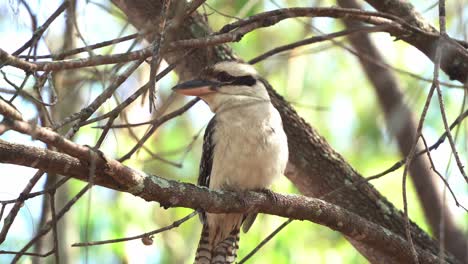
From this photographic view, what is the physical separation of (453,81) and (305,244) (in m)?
1.89

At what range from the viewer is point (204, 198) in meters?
2.57

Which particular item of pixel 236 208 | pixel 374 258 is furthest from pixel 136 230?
pixel 236 208

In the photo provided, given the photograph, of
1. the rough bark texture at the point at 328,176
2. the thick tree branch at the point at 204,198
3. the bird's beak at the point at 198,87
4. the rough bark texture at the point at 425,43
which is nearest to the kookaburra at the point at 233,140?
the bird's beak at the point at 198,87

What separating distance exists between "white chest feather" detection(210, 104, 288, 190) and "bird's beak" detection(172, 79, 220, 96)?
0.16 meters

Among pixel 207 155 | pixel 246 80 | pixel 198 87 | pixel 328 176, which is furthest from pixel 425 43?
pixel 207 155

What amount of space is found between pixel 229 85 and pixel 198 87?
228 mm

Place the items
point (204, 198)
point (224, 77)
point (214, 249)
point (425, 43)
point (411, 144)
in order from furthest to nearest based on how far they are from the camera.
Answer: point (411, 144) → point (214, 249) → point (224, 77) → point (425, 43) → point (204, 198)

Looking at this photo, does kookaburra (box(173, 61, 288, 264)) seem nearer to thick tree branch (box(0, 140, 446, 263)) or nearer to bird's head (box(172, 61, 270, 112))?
bird's head (box(172, 61, 270, 112))

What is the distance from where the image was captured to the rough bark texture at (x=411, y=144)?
410cm

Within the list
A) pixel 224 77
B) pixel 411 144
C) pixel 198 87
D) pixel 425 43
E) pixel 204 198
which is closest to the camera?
pixel 204 198

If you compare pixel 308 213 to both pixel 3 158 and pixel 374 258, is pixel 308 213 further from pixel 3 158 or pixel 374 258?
pixel 3 158

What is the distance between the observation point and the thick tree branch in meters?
2.07

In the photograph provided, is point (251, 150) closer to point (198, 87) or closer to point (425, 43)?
point (198, 87)

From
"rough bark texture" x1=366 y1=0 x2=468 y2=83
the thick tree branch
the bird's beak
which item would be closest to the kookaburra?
the bird's beak
